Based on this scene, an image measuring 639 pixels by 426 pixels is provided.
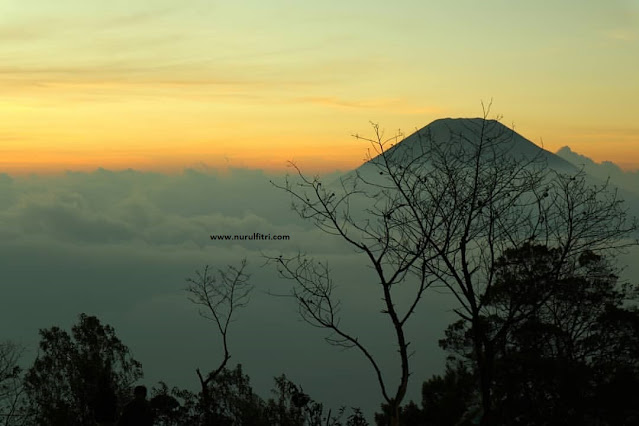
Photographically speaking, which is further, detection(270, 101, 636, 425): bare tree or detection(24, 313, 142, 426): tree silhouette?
detection(24, 313, 142, 426): tree silhouette

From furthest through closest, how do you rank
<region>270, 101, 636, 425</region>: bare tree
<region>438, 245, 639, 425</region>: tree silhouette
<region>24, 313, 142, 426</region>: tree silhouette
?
1. <region>24, 313, 142, 426</region>: tree silhouette
2. <region>438, 245, 639, 425</region>: tree silhouette
3. <region>270, 101, 636, 425</region>: bare tree

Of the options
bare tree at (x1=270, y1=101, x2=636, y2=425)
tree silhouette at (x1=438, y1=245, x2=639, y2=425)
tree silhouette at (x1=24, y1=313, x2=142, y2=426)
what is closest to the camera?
bare tree at (x1=270, y1=101, x2=636, y2=425)

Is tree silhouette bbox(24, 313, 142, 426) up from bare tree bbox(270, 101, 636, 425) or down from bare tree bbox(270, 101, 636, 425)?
down

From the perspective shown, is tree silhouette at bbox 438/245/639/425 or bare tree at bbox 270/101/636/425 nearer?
bare tree at bbox 270/101/636/425

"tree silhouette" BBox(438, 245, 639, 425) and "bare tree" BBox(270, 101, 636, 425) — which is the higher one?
"bare tree" BBox(270, 101, 636, 425)

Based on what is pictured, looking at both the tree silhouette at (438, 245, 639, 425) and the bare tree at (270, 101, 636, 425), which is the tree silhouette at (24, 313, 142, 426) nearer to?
the tree silhouette at (438, 245, 639, 425)

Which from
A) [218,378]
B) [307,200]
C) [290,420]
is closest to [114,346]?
[218,378]

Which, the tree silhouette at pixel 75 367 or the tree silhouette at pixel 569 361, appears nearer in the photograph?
the tree silhouette at pixel 569 361

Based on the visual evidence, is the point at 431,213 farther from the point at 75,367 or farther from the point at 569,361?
the point at 75,367

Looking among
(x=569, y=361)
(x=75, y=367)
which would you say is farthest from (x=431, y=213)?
(x=75, y=367)

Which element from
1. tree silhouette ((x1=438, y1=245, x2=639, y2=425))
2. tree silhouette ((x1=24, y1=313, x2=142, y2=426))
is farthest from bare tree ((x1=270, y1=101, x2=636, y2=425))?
tree silhouette ((x1=24, y1=313, x2=142, y2=426))

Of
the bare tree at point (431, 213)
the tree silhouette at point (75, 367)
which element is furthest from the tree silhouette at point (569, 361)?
the tree silhouette at point (75, 367)

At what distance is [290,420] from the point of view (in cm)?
2220

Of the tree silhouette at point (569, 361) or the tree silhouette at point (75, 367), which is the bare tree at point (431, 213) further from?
the tree silhouette at point (75, 367)
